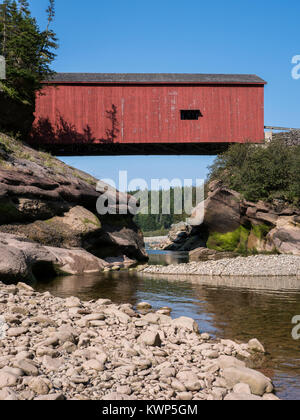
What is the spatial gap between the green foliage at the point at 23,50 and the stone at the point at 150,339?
22.4m

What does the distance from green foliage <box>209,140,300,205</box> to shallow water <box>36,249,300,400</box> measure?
37.7ft

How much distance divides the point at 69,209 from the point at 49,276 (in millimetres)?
5173

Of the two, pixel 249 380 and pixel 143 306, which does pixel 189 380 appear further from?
pixel 143 306

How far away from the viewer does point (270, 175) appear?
82.2 feet

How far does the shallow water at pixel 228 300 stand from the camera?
5.50 meters

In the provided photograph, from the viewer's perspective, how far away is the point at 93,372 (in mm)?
4305

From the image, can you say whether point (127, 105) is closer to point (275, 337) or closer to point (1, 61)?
point (1, 61)

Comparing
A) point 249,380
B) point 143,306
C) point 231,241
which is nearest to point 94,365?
point 249,380

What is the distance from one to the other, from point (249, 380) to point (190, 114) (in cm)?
2803

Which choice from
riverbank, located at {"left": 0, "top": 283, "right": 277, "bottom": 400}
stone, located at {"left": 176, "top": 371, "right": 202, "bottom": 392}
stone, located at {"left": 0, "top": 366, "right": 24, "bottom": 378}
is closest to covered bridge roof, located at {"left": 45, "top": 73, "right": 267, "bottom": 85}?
riverbank, located at {"left": 0, "top": 283, "right": 277, "bottom": 400}

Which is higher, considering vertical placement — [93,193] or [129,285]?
[93,193]

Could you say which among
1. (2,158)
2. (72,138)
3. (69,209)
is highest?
(72,138)

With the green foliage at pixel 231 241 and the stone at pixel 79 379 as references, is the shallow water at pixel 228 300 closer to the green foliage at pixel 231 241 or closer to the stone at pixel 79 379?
the stone at pixel 79 379

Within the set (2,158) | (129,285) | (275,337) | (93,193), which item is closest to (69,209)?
(93,193)
